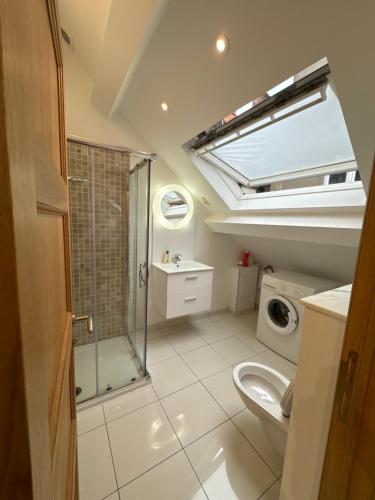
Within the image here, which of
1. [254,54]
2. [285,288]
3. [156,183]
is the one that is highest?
[254,54]

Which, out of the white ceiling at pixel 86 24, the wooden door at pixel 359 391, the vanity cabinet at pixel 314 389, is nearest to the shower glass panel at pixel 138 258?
the white ceiling at pixel 86 24

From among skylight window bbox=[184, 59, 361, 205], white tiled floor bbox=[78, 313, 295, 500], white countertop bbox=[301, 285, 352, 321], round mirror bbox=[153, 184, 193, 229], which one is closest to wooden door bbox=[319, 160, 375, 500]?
white countertop bbox=[301, 285, 352, 321]

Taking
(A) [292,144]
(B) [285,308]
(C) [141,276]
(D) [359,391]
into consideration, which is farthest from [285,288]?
(D) [359,391]

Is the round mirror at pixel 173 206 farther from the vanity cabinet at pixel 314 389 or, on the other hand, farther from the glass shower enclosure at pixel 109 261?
the vanity cabinet at pixel 314 389

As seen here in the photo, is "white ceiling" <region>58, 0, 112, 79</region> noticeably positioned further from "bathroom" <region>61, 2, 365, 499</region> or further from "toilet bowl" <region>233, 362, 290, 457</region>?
"toilet bowl" <region>233, 362, 290, 457</region>

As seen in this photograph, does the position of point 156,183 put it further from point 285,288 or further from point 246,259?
point 285,288

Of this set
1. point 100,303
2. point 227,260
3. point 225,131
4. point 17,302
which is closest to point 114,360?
point 100,303

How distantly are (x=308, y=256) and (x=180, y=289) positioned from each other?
58.1 inches

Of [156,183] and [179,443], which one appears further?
[156,183]

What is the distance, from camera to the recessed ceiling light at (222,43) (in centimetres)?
96

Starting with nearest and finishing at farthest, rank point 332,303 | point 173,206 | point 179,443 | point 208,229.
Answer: point 332,303 → point 179,443 → point 173,206 → point 208,229

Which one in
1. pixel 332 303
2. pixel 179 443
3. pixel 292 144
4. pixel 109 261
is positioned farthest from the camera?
pixel 109 261

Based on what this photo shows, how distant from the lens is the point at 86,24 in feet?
4.43

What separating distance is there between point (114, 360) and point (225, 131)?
2.33 meters
